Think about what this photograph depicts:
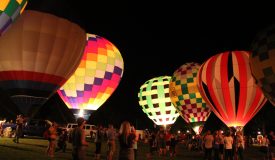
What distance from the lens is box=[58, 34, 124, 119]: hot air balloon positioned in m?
24.5

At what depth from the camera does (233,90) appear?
843 inches

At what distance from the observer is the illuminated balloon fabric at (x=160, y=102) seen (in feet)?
109

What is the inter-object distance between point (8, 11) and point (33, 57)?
16.0 feet

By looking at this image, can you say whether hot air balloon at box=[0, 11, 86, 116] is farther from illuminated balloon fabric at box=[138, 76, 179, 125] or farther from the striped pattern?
illuminated balloon fabric at box=[138, 76, 179, 125]

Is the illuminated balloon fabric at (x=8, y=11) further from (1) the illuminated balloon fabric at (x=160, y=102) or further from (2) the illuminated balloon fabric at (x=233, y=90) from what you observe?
(1) the illuminated balloon fabric at (x=160, y=102)

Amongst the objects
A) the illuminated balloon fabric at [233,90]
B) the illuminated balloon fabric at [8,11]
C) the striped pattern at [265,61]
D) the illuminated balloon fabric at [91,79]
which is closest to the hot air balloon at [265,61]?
the striped pattern at [265,61]

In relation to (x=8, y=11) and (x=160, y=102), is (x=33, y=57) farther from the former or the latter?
(x=160, y=102)

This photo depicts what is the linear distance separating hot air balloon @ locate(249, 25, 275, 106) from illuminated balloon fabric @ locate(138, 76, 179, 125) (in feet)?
47.9

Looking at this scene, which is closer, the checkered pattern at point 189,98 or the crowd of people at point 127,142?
the crowd of people at point 127,142

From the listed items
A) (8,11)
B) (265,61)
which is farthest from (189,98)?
(8,11)

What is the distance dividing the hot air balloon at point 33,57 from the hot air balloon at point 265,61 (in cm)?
1030

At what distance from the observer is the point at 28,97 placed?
59.8 feet

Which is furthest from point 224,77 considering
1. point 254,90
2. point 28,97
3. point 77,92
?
point 28,97

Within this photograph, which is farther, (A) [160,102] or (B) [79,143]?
(A) [160,102]
